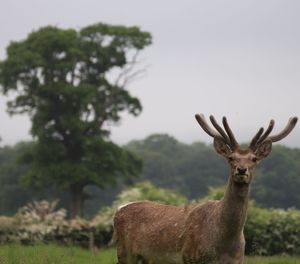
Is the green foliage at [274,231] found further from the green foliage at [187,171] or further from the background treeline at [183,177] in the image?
the green foliage at [187,171]

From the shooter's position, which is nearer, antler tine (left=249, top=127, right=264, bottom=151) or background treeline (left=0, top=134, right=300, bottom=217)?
antler tine (left=249, top=127, right=264, bottom=151)

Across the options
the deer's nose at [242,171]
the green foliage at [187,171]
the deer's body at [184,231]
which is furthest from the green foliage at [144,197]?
the green foliage at [187,171]

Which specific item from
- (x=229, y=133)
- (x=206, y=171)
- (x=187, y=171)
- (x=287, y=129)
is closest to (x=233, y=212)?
(x=229, y=133)

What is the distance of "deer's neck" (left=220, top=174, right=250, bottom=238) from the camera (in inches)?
335

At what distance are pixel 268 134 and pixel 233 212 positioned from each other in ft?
3.45

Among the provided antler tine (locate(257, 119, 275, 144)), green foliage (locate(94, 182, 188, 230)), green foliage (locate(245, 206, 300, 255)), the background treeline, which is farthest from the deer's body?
the background treeline

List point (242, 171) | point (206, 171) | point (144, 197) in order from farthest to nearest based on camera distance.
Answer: point (206, 171)
point (144, 197)
point (242, 171)

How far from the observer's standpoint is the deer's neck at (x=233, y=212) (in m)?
8.51

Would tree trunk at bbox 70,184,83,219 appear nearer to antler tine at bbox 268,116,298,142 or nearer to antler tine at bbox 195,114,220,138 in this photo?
antler tine at bbox 195,114,220,138

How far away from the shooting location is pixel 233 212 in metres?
8.55

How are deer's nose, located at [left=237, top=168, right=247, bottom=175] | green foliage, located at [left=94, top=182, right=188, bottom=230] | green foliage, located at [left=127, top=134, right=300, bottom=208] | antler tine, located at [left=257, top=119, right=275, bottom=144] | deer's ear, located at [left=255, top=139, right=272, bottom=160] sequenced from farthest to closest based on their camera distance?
1. green foliage, located at [left=127, top=134, right=300, bottom=208]
2. green foliage, located at [left=94, top=182, right=188, bottom=230]
3. antler tine, located at [left=257, top=119, right=275, bottom=144]
4. deer's ear, located at [left=255, top=139, right=272, bottom=160]
5. deer's nose, located at [left=237, top=168, right=247, bottom=175]

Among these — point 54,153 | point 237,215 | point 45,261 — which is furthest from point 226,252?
point 54,153

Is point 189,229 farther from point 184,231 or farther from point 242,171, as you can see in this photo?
point 242,171

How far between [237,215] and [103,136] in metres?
40.4
